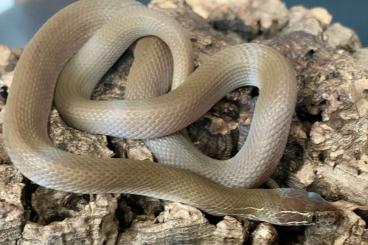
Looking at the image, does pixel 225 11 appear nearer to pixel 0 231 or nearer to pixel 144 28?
pixel 144 28

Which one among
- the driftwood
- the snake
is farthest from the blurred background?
the snake

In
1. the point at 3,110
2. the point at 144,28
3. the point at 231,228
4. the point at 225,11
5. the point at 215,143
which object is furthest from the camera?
the point at 225,11

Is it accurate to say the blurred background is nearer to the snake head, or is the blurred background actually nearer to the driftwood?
the driftwood

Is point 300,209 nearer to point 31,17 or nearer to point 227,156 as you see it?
point 227,156

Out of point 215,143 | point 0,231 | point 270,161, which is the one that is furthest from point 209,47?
point 0,231

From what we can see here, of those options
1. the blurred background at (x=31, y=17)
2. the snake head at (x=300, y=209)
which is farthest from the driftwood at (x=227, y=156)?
the blurred background at (x=31, y=17)

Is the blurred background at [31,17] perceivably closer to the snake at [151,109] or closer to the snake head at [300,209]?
the snake at [151,109]
